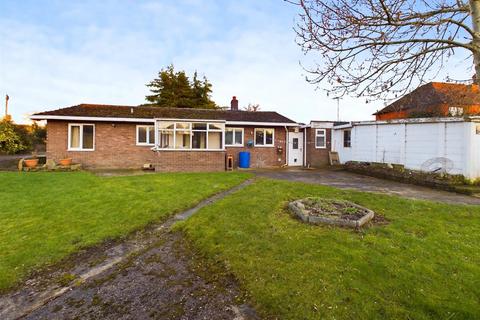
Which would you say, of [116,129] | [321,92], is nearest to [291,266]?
[321,92]

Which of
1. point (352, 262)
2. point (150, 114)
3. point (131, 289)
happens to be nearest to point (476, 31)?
point (352, 262)

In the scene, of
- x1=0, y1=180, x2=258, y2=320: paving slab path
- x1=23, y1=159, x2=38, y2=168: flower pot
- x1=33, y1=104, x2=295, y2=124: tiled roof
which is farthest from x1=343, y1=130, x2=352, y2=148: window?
x1=23, y1=159, x2=38, y2=168: flower pot

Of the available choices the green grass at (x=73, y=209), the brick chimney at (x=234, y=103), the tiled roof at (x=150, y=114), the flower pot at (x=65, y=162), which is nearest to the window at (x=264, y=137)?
the tiled roof at (x=150, y=114)

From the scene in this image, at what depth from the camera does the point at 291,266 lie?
3695 millimetres

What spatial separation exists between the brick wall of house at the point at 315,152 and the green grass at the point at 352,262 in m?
12.1

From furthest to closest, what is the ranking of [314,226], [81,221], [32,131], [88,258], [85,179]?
[32,131], [85,179], [81,221], [314,226], [88,258]

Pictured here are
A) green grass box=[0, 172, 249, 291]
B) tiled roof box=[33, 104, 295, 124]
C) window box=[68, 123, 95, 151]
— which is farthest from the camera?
tiled roof box=[33, 104, 295, 124]

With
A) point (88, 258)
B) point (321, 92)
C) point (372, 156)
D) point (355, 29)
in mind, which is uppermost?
point (355, 29)

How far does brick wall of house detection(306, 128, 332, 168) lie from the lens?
18391 mm

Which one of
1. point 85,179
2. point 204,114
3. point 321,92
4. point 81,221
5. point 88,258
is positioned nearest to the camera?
point 321,92

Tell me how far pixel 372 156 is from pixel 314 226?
11714 mm

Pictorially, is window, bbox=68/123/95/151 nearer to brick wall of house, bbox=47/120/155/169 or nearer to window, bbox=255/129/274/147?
brick wall of house, bbox=47/120/155/169

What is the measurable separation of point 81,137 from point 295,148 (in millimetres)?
13441

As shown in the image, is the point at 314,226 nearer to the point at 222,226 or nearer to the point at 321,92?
the point at 222,226
